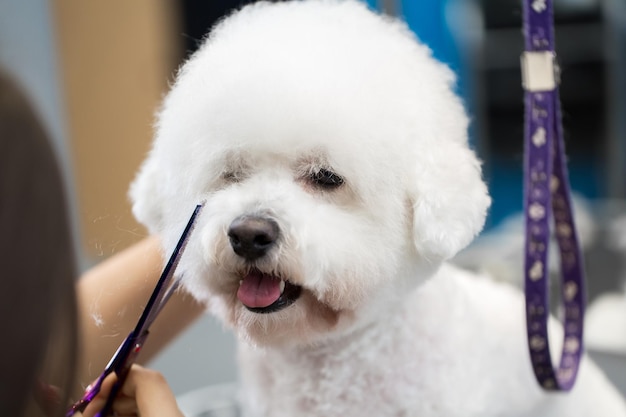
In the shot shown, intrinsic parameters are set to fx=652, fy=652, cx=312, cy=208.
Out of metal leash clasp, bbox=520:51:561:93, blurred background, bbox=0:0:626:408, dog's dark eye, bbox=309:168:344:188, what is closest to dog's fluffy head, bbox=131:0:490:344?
dog's dark eye, bbox=309:168:344:188

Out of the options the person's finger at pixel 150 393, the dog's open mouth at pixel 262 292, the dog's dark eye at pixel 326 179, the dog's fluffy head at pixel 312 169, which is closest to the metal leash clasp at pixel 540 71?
the dog's fluffy head at pixel 312 169

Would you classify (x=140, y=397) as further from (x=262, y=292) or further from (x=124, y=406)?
(x=262, y=292)

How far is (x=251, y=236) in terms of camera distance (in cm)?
59

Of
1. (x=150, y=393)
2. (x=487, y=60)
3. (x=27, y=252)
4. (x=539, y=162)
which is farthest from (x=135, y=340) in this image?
(x=487, y=60)

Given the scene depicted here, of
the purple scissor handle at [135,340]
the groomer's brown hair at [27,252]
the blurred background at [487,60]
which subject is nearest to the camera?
the groomer's brown hair at [27,252]

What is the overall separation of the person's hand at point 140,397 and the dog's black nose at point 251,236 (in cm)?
14

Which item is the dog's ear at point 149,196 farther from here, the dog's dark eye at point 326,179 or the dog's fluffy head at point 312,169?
the dog's dark eye at point 326,179

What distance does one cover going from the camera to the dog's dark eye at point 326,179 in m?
0.64

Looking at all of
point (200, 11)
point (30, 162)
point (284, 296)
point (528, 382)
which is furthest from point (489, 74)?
point (30, 162)

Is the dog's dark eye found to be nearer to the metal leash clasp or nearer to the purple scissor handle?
the purple scissor handle

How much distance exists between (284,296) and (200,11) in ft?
8.35

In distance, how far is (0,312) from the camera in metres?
0.39

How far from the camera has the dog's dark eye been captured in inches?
25.3

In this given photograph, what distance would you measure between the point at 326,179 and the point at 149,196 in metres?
0.20
